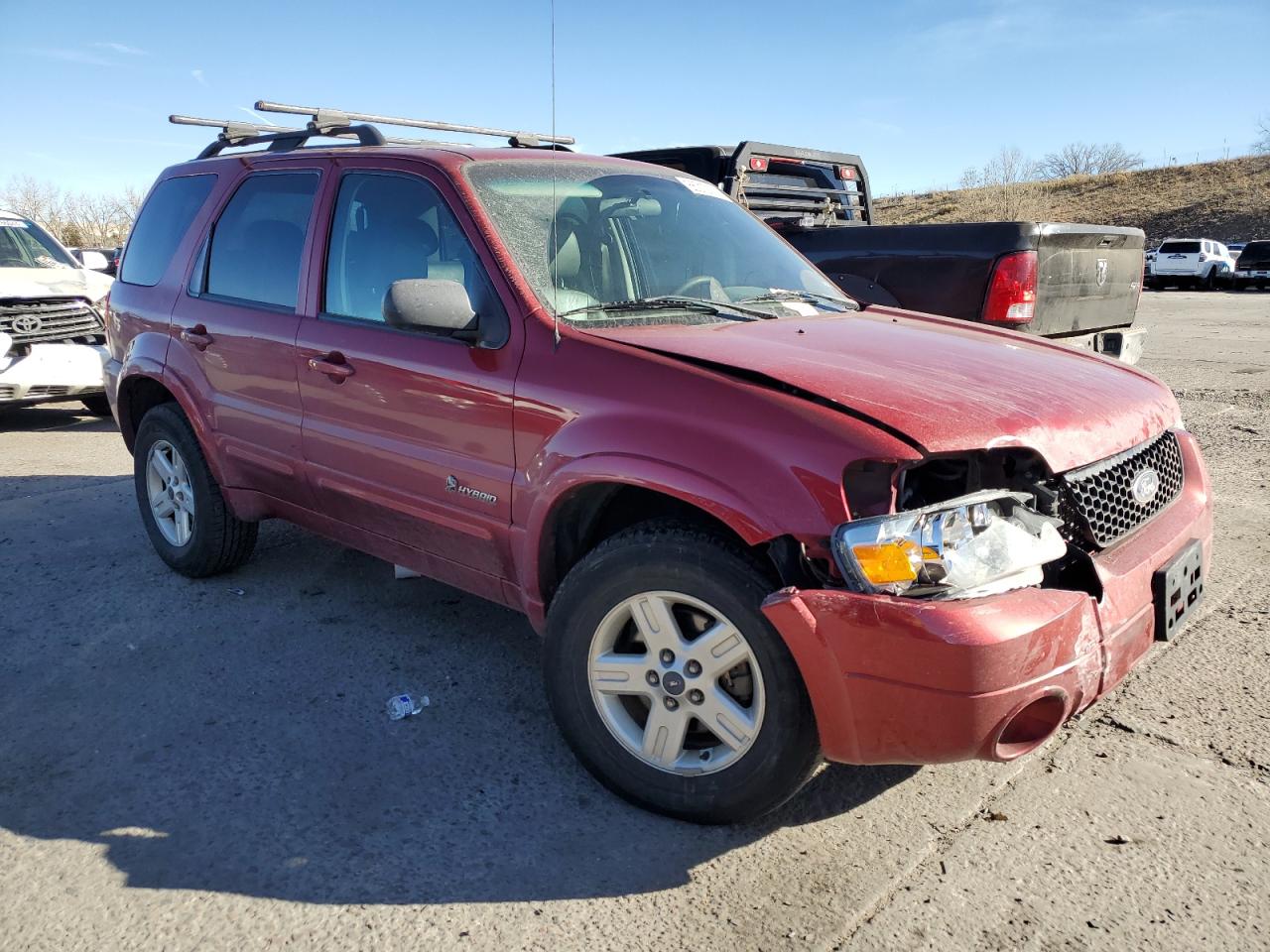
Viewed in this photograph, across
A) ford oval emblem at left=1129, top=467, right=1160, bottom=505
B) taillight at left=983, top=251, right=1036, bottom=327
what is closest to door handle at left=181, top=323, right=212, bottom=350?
ford oval emblem at left=1129, top=467, right=1160, bottom=505

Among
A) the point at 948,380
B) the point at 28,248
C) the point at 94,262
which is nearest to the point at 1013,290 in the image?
the point at 948,380

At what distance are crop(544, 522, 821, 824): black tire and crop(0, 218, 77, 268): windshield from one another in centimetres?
856

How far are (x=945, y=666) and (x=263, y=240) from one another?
325cm

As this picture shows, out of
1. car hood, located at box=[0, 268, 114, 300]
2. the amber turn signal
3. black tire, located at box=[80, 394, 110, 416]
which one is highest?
car hood, located at box=[0, 268, 114, 300]

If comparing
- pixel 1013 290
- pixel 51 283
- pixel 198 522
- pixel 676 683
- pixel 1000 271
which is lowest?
pixel 198 522

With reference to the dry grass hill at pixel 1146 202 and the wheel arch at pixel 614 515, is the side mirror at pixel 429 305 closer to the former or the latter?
the wheel arch at pixel 614 515

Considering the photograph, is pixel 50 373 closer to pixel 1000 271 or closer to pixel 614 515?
pixel 614 515

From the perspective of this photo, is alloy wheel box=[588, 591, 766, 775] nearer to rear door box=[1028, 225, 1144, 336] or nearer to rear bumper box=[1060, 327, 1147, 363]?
rear door box=[1028, 225, 1144, 336]

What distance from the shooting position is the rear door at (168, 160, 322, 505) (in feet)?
13.1

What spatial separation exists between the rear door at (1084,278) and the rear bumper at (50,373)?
7.10 metres

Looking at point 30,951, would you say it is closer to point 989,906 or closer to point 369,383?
point 369,383

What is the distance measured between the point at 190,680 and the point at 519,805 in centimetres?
155

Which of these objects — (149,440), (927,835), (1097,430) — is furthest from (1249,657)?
(149,440)

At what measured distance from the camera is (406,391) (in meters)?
3.43
